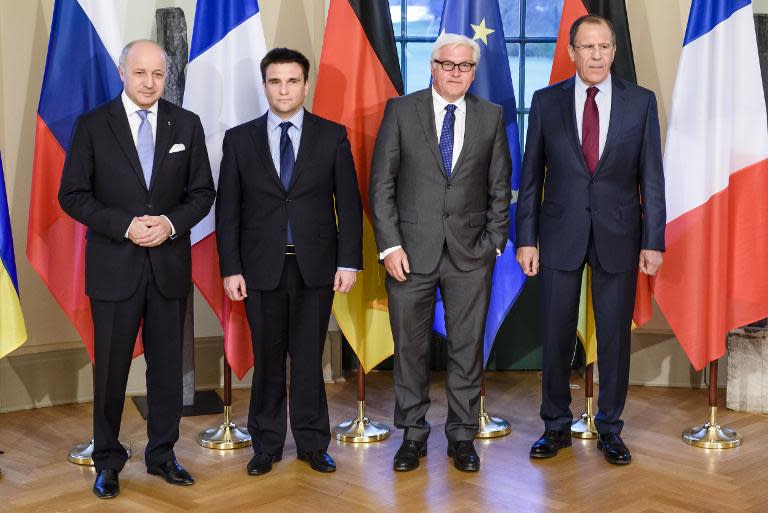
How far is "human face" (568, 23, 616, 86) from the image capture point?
3955 millimetres

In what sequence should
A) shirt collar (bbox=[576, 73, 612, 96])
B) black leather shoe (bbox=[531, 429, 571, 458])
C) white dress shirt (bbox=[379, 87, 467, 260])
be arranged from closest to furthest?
1. white dress shirt (bbox=[379, 87, 467, 260])
2. shirt collar (bbox=[576, 73, 612, 96])
3. black leather shoe (bbox=[531, 429, 571, 458])

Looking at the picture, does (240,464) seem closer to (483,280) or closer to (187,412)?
(187,412)

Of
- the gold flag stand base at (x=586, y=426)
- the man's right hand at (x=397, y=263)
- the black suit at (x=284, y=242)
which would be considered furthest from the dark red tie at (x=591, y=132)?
the gold flag stand base at (x=586, y=426)

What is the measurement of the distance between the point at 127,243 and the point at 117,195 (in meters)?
0.18

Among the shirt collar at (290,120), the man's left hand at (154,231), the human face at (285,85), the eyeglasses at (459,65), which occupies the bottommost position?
the man's left hand at (154,231)

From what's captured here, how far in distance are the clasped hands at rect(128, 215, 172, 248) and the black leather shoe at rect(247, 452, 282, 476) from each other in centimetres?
98

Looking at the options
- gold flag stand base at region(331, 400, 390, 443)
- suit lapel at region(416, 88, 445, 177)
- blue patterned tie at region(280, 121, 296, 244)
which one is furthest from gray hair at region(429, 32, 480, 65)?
gold flag stand base at region(331, 400, 390, 443)

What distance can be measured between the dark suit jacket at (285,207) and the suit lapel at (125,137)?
1.16 feet

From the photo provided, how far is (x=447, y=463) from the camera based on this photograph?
413 centimetres

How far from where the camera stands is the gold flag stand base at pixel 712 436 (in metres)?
4.38

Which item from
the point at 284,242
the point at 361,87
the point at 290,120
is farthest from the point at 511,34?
the point at 284,242

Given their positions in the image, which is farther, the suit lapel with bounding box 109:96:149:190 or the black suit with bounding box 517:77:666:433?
the black suit with bounding box 517:77:666:433

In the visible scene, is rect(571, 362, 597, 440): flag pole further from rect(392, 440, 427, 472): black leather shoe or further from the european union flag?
rect(392, 440, 427, 472): black leather shoe

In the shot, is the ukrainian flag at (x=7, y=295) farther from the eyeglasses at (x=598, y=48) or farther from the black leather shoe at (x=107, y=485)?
the eyeglasses at (x=598, y=48)
